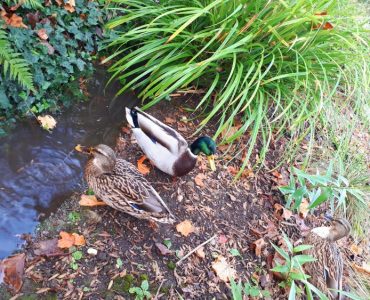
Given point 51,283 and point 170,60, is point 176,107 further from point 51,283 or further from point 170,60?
point 51,283

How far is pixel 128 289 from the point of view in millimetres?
2389

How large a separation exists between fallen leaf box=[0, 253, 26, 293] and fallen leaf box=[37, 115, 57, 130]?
108 centimetres

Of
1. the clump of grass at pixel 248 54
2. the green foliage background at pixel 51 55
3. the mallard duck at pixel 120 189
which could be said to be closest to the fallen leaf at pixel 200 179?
Result: the clump of grass at pixel 248 54

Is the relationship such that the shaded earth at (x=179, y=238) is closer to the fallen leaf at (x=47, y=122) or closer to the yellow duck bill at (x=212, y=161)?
the yellow duck bill at (x=212, y=161)

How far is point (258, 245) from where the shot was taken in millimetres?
2951

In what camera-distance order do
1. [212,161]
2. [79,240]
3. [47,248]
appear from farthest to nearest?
1. [212,161]
2. [79,240]
3. [47,248]

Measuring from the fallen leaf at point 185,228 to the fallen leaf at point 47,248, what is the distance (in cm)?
84

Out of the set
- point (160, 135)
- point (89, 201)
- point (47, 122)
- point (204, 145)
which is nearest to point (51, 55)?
point (47, 122)

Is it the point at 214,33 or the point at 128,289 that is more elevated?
the point at 214,33

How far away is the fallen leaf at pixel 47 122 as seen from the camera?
2997 millimetres

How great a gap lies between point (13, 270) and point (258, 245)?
1717 mm

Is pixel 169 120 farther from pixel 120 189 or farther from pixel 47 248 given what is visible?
pixel 47 248

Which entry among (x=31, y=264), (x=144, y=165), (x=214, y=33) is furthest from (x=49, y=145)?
(x=214, y=33)

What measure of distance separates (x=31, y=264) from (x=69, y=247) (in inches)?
9.6
